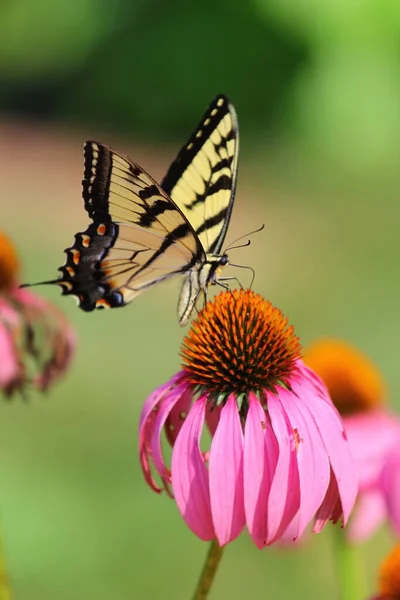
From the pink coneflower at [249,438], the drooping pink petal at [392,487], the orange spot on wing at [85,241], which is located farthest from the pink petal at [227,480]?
the orange spot on wing at [85,241]

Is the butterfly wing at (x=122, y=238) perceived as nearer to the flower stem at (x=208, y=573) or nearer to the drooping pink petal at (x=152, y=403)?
the drooping pink petal at (x=152, y=403)

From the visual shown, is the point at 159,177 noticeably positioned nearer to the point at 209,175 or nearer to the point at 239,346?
the point at 209,175

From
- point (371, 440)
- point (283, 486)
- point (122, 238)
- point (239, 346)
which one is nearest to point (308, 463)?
point (283, 486)

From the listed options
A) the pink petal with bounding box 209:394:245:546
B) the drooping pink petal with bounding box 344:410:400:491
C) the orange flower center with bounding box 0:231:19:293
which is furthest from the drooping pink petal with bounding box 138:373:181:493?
the orange flower center with bounding box 0:231:19:293

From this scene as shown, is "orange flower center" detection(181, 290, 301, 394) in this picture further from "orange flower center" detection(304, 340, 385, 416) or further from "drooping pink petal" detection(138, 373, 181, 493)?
"orange flower center" detection(304, 340, 385, 416)

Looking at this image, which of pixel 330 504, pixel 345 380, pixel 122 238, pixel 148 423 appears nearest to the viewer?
pixel 330 504
